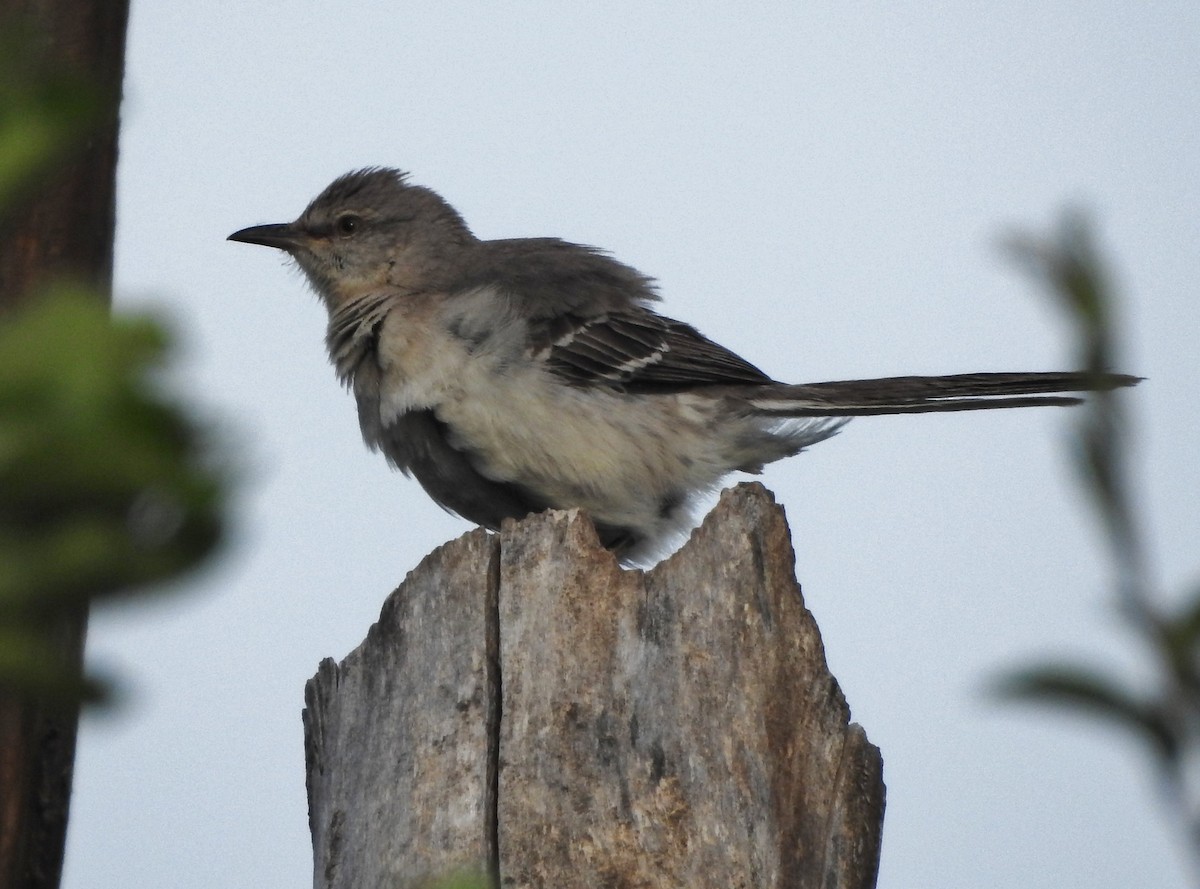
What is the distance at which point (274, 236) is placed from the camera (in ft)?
27.3

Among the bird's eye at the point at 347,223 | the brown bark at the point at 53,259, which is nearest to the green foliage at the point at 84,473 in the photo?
the brown bark at the point at 53,259

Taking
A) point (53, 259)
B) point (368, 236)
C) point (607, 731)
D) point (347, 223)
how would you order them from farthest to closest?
point (347, 223) → point (368, 236) → point (607, 731) → point (53, 259)

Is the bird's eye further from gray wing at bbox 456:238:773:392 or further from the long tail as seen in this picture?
the long tail

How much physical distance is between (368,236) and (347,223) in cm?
21

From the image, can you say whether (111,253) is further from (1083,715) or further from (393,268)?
(393,268)

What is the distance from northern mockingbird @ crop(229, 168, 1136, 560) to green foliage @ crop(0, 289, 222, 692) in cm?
543

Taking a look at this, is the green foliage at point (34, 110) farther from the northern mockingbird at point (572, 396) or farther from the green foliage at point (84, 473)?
the northern mockingbird at point (572, 396)

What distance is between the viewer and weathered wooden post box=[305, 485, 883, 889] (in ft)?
13.1

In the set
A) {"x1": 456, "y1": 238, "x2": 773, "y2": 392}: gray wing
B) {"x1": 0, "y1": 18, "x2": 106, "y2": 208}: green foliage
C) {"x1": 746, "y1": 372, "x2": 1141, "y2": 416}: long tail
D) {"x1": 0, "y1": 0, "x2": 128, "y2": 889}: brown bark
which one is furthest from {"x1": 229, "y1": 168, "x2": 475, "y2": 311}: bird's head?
{"x1": 0, "y1": 18, "x2": 106, "y2": 208}: green foliage

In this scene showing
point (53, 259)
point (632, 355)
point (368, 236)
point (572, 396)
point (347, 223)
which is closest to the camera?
point (53, 259)

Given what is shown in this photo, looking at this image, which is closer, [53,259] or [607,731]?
[53,259]

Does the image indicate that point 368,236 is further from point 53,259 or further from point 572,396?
point 53,259

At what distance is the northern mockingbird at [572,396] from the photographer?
650cm

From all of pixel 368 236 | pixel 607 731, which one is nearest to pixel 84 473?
pixel 607 731
